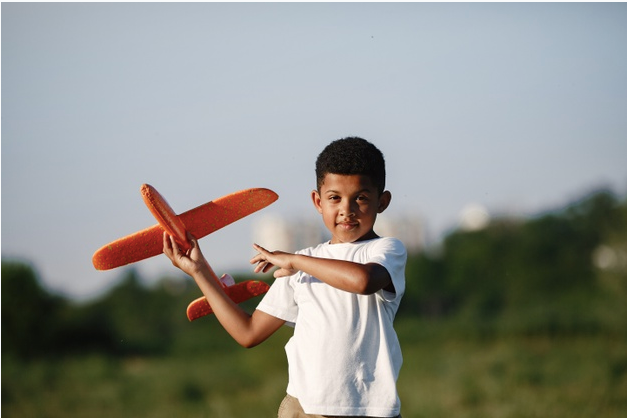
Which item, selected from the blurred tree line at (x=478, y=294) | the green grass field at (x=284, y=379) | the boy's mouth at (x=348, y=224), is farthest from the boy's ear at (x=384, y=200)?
the blurred tree line at (x=478, y=294)

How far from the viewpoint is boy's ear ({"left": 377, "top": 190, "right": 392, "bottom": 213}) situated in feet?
8.23

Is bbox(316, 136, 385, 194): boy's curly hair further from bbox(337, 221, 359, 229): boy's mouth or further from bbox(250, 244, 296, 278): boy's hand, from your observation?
bbox(250, 244, 296, 278): boy's hand

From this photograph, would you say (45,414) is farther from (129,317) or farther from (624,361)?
(624,361)

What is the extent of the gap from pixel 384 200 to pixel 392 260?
0.25m

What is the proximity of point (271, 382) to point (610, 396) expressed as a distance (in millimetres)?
5338

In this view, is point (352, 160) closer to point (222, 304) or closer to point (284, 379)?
point (222, 304)

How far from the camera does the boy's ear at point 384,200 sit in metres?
2.51

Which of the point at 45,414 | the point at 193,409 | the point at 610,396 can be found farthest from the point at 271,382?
the point at 610,396

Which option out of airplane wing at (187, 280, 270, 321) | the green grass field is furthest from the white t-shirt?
the green grass field

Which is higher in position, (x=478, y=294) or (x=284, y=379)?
(x=478, y=294)

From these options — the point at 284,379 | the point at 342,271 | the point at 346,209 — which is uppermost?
the point at 346,209

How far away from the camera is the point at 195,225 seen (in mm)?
2607

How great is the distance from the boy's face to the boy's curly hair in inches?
0.7

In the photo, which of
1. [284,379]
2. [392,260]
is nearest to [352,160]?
[392,260]
